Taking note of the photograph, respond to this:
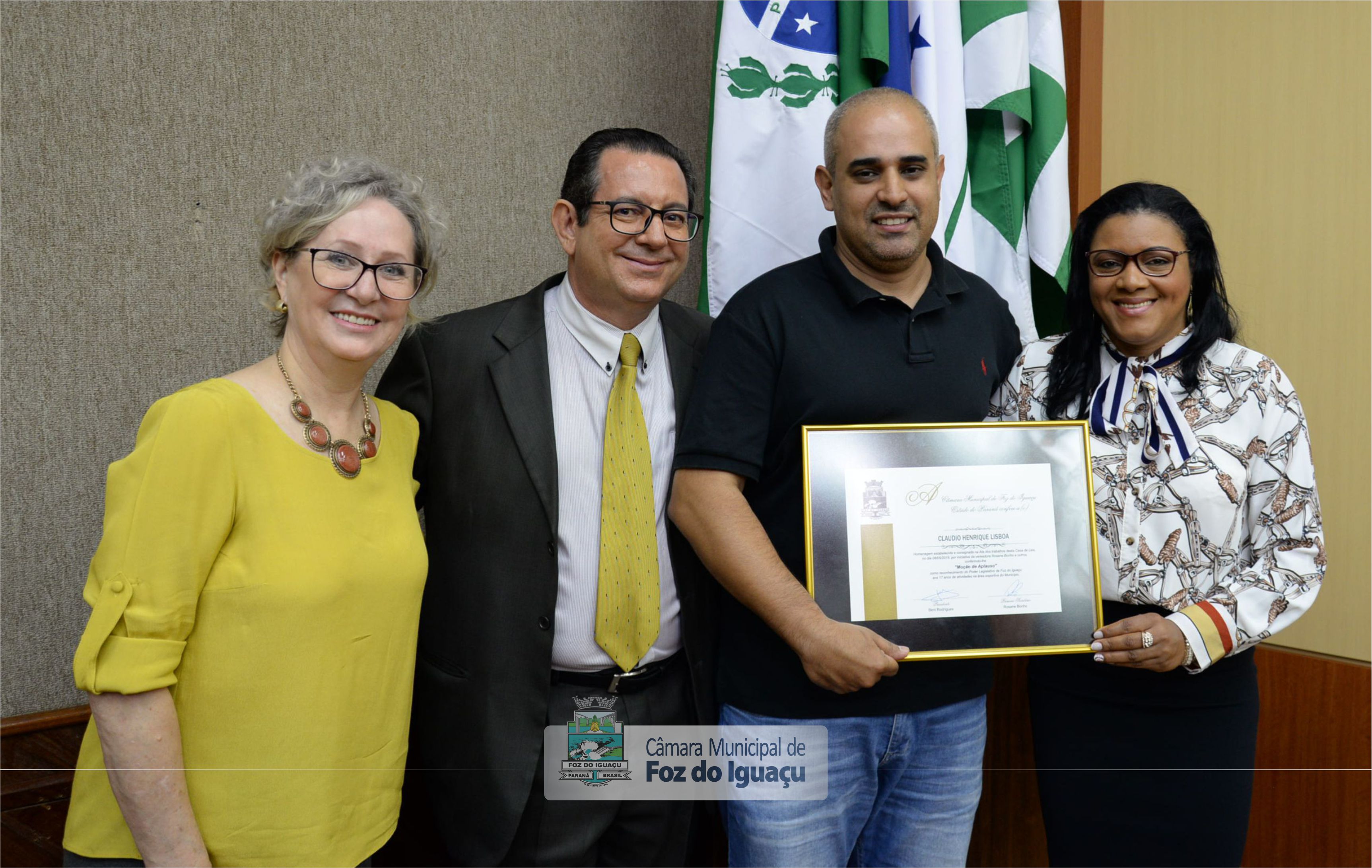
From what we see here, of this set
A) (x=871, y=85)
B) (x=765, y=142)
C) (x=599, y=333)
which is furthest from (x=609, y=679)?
(x=871, y=85)

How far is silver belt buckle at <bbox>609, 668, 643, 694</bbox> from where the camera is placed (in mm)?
1696

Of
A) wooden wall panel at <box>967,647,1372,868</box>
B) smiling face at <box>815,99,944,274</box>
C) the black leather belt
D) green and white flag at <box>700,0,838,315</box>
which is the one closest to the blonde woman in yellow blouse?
the black leather belt

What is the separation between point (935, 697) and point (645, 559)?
1.96ft

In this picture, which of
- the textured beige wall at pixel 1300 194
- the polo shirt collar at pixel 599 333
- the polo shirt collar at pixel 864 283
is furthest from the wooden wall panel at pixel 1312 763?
the polo shirt collar at pixel 599 333

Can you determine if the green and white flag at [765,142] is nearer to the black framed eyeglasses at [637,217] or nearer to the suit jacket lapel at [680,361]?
the suit jacket lapel at [680,361]

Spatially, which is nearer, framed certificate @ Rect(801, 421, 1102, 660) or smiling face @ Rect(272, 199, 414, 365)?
smiling face @ Rect(272, 199, 414, 365)

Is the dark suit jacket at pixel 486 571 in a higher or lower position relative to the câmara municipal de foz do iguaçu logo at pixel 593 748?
higher

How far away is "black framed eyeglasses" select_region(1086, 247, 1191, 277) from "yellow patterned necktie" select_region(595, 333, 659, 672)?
933mm

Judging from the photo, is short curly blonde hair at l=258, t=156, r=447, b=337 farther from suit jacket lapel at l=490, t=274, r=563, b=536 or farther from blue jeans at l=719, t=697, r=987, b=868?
blue jeans at l=719, t=697, r=987, b=868

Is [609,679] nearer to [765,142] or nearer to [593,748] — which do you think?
[593,748]

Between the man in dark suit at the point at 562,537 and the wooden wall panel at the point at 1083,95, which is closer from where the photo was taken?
the man in dark suit at the point at 562,537

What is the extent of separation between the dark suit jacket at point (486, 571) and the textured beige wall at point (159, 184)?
402mm

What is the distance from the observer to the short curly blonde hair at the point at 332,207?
4.53 feet

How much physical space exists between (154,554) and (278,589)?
0.16 meters
